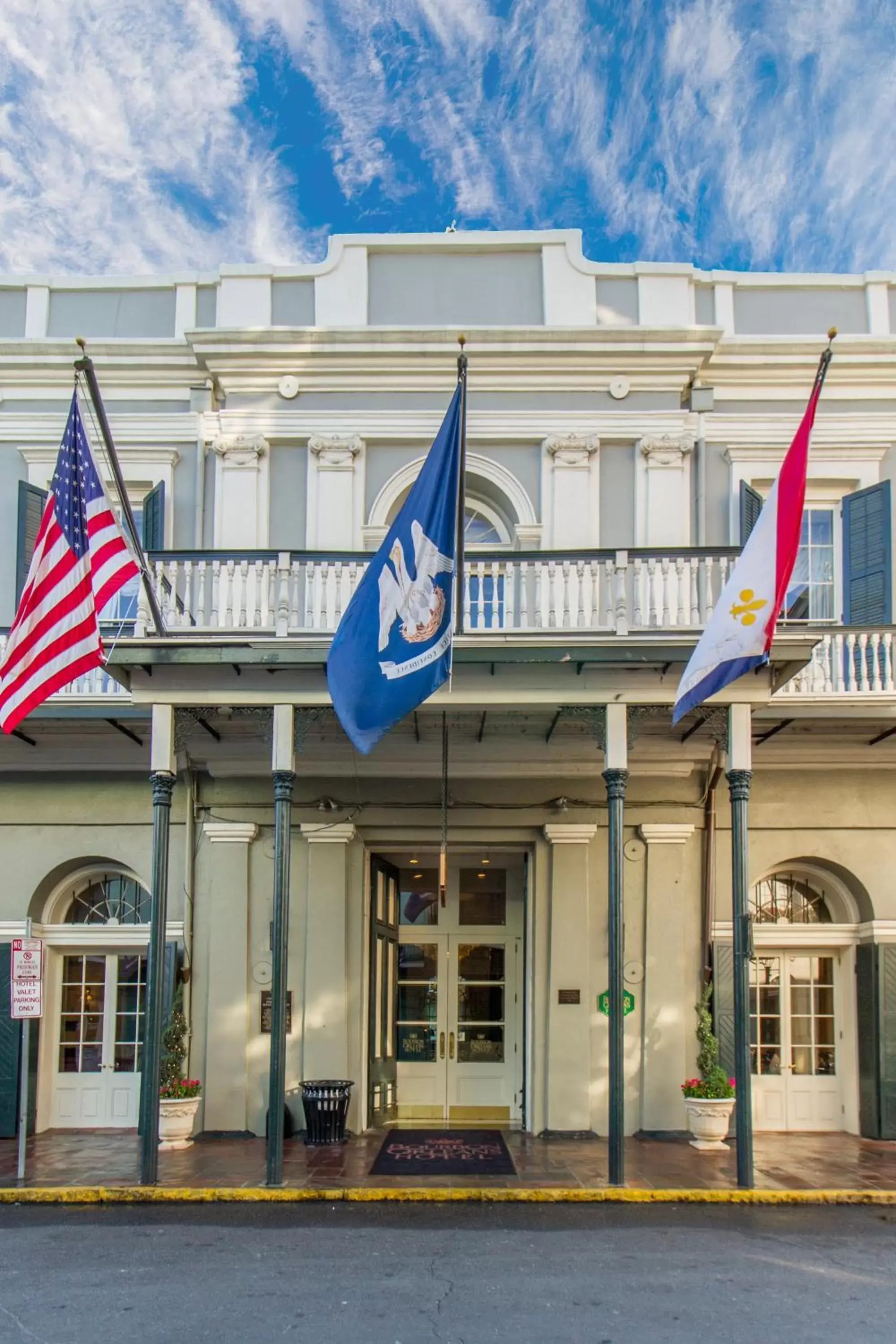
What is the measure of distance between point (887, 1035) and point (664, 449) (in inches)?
272

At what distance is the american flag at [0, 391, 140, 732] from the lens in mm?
10734

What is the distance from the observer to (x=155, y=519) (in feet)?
48.0

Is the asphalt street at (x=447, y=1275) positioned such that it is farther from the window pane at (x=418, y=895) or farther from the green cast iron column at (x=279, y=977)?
the window pane at (x=418, y=895)

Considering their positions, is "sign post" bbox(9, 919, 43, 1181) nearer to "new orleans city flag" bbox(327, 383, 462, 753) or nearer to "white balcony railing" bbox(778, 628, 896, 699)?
"new orleans city flag" bbox(327, 383, 462, 753)

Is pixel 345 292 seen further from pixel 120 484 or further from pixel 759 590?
pixel 759 590

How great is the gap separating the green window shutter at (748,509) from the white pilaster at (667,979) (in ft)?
10.9

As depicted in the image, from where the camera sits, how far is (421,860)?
15.6 meters

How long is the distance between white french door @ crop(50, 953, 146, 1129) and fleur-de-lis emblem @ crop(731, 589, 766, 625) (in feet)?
26.2

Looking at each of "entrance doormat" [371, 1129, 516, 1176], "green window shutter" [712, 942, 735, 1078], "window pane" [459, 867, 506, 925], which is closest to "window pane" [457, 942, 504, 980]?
"window pane" [459, 867, 506, 925]

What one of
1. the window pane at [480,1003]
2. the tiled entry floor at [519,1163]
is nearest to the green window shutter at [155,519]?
the window pane at [480,1003]

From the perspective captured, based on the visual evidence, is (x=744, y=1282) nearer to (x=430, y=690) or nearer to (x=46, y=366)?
(x=430, y=690)

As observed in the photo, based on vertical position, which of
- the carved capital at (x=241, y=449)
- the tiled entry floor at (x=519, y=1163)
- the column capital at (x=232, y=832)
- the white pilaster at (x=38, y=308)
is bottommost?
the tiled entry floor at (x=519, y=1163)

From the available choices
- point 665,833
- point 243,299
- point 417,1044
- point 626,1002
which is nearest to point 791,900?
point 665,833

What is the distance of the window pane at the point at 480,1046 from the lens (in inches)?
590
